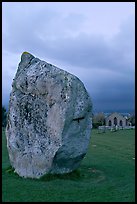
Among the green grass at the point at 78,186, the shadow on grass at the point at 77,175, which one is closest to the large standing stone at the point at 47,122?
the shadow on grass at the point at 77,175

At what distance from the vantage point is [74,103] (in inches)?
436

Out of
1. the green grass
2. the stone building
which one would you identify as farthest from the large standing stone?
the stone building

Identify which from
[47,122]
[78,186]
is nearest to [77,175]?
[78,186]

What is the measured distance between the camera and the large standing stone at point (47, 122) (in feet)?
35.8

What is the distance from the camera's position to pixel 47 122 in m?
11.1

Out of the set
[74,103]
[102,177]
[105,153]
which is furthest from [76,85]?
[105,153]

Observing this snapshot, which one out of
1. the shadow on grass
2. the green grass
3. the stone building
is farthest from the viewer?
the stone building

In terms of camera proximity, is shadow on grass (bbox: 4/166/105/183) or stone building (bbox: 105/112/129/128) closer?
shadow on grass (bbox: 4/166/105/183)

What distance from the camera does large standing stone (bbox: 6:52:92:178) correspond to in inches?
429

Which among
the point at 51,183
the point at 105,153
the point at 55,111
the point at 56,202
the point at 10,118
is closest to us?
the point at 56,202

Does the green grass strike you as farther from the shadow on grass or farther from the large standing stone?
the large standing stone

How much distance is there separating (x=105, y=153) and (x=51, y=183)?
26.6 feet

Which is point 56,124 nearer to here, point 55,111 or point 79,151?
point 55,111

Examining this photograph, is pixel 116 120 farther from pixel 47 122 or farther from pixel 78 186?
pixel 78 186
